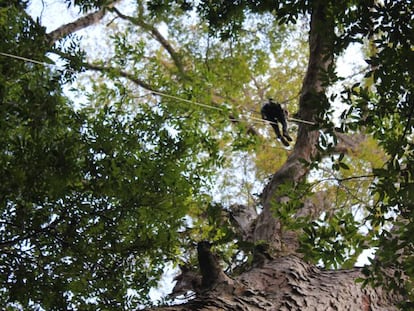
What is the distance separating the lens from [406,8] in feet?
6.72

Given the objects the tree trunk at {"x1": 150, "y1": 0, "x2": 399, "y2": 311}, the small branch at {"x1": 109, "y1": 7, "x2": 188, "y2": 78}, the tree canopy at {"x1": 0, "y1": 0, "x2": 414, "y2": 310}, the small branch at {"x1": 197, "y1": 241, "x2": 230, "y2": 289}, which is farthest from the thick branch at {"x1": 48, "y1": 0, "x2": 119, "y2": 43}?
the small branch at {"x1": 197, "y1": 241, "x2": 230, "y2": 289}

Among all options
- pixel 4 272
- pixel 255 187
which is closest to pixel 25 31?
pixel 4 272

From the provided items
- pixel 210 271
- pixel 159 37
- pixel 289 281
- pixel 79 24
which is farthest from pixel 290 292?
pixel 159 37

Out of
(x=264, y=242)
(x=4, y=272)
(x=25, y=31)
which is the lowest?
(x=4, y=272)

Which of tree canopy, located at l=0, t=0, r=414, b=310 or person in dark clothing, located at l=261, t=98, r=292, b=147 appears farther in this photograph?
person in dark clothing, located at l=261, t=98, r=292, b=147

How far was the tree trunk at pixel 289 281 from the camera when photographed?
2.43 meters

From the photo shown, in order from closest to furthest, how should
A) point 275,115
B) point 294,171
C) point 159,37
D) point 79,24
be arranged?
point 294,171, point 275,115, point 79,24, point 159,37

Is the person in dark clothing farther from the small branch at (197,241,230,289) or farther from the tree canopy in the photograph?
the small branch at (197,241,230,289)

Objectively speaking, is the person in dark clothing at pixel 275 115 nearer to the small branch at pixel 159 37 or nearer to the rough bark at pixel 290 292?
the rough bark at pixel 290 292

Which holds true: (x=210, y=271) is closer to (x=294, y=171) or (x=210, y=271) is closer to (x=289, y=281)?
(x=289, y=281)

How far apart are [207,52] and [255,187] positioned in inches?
89.4

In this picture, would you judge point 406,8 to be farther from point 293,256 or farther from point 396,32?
point 293,256

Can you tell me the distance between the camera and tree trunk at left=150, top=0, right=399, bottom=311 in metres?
2.43

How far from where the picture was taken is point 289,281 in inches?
117
